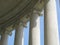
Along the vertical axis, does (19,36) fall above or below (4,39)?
above

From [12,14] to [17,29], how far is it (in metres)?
9.32

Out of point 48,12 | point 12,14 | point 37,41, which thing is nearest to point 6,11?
point 12,14

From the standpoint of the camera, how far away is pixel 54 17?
94.4 metres

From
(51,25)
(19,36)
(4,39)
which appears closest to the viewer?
(51,25)

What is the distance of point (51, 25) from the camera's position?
9269cm

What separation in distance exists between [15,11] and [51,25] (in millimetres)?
39674

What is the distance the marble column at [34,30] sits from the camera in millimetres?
108719

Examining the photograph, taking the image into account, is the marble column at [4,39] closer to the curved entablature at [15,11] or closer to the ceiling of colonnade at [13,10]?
the curved entablature at [15,11]

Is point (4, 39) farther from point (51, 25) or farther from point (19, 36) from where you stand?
point (51, 25)

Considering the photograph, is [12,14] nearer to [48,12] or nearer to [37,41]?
[37,41]

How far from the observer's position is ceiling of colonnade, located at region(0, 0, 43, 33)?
119 m

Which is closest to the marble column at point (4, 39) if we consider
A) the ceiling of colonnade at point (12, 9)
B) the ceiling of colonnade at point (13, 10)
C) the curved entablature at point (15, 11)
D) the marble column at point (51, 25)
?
the curved entablature at point (15, 11)

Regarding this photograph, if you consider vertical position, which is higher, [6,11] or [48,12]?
[6,11]

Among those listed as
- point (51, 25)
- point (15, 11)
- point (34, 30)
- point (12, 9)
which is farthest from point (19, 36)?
point (51, 25)
